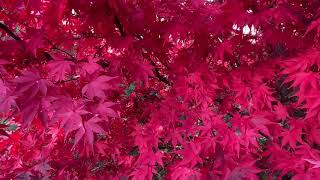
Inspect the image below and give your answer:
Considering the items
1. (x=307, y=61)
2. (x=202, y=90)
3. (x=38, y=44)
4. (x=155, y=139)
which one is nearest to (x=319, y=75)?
(x=307, y=61)

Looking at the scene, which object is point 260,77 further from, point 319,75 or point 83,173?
point 83,173

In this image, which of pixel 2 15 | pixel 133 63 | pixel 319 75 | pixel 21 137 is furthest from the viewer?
pixel 21 137

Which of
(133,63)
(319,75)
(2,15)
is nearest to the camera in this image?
(319,75)

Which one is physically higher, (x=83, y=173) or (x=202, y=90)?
(x=202, y=90)

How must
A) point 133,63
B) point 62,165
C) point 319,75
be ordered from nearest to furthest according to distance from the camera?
point 319,75 → point 133,63 → point 62,165

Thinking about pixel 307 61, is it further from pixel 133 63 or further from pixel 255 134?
pixel 133 63

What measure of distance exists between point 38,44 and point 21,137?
1.76 metres

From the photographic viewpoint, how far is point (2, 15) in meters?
2.64

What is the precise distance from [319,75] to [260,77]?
16.7 inches

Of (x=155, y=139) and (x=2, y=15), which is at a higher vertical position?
(x=2, y=15)

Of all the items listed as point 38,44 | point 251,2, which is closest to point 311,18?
point 251,2

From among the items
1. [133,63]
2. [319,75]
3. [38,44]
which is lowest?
[319,75]

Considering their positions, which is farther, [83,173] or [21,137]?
[21,137]

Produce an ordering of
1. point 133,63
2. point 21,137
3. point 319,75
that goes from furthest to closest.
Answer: point 21,137 → point 133,63 → point 319,75
